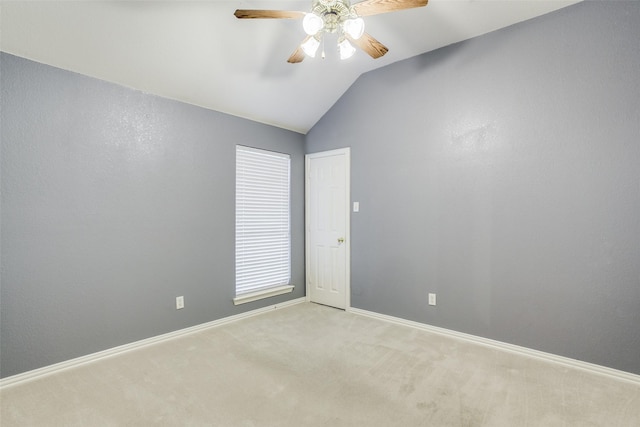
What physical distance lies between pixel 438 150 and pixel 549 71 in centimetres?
106

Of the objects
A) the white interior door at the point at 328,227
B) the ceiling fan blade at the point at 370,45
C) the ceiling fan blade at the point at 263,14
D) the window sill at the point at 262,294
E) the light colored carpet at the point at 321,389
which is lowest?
the light colored carpet at the point at 321,389

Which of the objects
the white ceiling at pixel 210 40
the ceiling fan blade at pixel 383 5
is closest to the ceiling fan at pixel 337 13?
the ceiling fan blade at pixel 383 5

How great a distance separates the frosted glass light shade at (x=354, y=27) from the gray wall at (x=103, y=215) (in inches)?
79.1

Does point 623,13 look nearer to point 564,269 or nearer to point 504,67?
point 504,67

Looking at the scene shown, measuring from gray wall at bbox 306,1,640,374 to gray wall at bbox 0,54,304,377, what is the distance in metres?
1.86

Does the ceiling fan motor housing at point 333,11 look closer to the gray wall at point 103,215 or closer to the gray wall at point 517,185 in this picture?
the gray wall at point 517,185

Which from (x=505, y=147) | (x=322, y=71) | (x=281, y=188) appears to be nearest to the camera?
(x=505, y=147)

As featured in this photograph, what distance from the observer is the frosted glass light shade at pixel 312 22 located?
1.78 meters

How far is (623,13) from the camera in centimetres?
225

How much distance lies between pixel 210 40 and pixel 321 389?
2941mm

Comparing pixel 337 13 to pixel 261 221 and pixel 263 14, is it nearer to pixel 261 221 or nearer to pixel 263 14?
pixel 263 14

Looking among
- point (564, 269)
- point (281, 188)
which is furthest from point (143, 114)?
point (564, 269)

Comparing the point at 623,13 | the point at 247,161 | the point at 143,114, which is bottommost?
the point at 247,161

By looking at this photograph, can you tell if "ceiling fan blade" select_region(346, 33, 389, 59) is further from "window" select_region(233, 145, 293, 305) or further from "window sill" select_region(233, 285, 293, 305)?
"window sill" select_region(233, 285, 293, 305)
